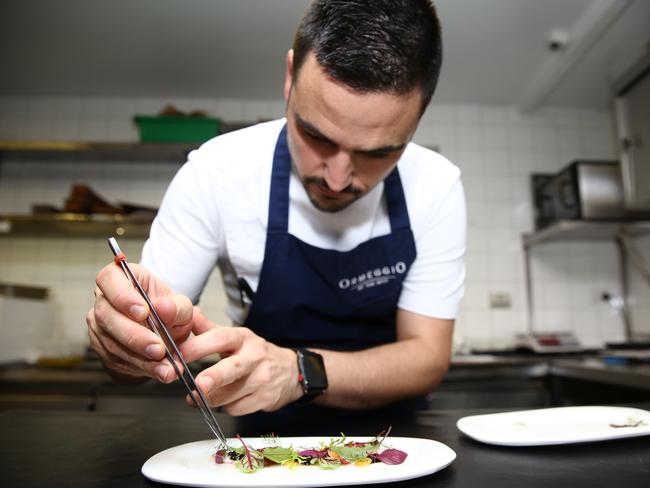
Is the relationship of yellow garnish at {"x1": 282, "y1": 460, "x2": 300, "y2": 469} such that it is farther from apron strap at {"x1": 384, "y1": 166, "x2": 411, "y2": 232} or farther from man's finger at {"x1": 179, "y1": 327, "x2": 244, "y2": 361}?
apron strap at {"x1": 384, "y1": 166, "x2": 411, "y2": 232}

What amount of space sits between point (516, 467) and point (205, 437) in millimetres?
401

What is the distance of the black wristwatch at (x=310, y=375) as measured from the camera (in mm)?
789

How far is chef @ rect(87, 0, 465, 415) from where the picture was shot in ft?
2.58

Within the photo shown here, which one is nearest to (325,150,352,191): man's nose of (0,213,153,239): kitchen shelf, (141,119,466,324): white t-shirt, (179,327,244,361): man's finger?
(141,119,466,324): white t-shirt

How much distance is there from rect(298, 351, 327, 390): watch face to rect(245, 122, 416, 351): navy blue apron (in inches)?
10.1

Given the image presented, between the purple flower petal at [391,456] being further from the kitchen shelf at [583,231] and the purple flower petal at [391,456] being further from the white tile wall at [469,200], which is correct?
the white tile wall at [469,200]

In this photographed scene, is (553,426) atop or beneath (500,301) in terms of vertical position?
beneath

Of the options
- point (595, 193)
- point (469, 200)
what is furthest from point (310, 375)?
point (469, 200)

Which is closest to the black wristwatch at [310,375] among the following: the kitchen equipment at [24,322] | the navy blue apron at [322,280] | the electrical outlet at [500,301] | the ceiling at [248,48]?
the navy blue apron at [322,280]

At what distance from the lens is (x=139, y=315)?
2.02ft

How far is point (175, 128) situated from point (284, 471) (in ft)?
8.51

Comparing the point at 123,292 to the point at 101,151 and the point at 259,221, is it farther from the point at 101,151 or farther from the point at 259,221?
the point at 101,151

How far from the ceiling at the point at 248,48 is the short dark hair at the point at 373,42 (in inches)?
63.1

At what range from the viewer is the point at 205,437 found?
71cm
